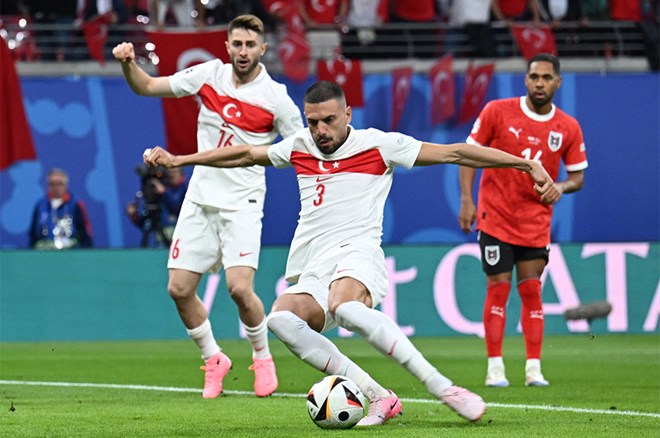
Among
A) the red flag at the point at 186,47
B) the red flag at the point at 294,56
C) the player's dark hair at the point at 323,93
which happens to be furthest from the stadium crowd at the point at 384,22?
the player's dark hair at the point at 323,93

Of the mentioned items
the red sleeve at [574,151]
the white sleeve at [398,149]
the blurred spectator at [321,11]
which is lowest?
the red sleeve at [574,151]

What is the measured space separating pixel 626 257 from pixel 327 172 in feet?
29.9

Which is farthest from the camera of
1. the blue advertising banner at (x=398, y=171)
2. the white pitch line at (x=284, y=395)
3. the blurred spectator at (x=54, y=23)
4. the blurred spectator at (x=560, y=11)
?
the blurred spectator at (x=560, y=11)

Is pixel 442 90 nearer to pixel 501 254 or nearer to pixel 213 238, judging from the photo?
pixel 501 254

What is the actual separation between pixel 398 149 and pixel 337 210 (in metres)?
0.46

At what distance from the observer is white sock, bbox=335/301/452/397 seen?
640cm

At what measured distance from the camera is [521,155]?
972cm

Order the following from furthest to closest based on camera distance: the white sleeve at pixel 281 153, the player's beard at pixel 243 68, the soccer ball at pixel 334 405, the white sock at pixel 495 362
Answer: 1. the white sock at pixel 495 362
2. the player's beard at pixel 243 68
3. the white sleeve at pixel 281 153
4. the soccer ball at pixel 334 405

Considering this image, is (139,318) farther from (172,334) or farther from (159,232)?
(159,232)

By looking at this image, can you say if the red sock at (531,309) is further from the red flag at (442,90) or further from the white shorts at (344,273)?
the red flag at (442,90)

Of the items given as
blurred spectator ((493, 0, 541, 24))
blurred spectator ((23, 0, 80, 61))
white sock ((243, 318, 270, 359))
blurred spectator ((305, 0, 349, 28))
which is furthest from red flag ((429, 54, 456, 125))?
white sock ((243, 318, 270, 359))

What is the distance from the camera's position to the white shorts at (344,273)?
6.97 metres

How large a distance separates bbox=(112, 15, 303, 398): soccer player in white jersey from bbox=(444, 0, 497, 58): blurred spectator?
36.1 feet

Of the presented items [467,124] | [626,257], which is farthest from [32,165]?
[626,257]
